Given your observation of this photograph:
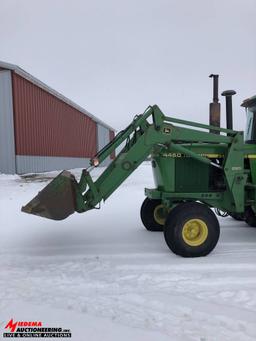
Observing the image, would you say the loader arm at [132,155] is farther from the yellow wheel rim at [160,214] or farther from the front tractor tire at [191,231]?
the yellow wheel rim at [160,214]

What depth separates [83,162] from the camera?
27391 millimetres

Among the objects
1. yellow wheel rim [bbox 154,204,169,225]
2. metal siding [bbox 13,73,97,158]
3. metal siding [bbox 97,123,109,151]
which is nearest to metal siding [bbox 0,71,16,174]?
metal siding [bbox 13,73,97,158]

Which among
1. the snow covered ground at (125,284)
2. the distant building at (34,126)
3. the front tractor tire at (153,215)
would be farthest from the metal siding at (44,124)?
the front tractor tire at (153,215)

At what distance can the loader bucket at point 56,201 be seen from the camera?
442 cm

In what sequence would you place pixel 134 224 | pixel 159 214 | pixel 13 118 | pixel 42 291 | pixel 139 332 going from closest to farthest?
pixel 139 332 → pixel 42 291 → pixel 159 214 → pixel 134 224 → pixel 13 118

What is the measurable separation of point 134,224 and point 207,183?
1.79 meters

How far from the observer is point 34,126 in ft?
57.0

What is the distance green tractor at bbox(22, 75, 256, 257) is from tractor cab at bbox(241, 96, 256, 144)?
1.75 feet

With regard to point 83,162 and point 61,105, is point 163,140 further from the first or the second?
point 83,162

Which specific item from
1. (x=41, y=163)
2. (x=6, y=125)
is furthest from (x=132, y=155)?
(x=41, y=163)

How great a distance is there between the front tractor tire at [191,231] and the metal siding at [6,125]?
12.1 meters

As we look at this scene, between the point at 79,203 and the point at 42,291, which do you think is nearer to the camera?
the point at 42,291

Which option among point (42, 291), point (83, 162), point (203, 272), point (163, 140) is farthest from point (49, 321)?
point (83, 162)

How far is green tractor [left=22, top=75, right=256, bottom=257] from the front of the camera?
14.5ft
